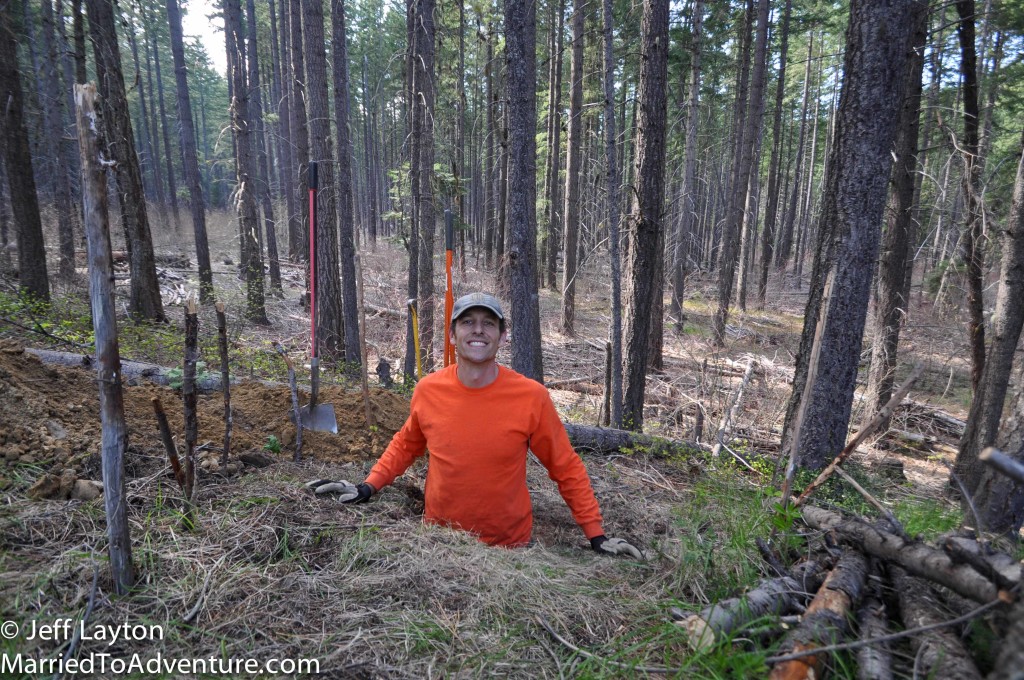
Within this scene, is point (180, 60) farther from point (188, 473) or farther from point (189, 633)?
point (189, 633)

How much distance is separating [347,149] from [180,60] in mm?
7559

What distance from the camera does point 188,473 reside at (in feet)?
8.75

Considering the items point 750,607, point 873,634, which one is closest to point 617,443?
point 750,607

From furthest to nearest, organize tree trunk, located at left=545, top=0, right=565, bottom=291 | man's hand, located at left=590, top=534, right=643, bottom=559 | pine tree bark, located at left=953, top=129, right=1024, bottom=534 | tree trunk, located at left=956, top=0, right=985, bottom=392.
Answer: tree trunk, located at left=545, top=0, right=565, bottom=291, tree trunk, located at left=956, top=0, right=985, bottom=392, pine tree bark, located at left=953, top=129, right=1024, bottom=534, man's hand, located at left=590, top=534, right=643, bottom=559

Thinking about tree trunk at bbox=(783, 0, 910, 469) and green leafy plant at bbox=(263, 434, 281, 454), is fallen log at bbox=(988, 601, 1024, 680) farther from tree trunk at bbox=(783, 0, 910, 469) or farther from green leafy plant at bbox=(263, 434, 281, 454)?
green leafy plant at bbox=(263, 434, 281, 454)

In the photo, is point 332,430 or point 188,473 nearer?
point 188,473

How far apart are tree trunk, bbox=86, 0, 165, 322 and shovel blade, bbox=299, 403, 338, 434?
5.97m

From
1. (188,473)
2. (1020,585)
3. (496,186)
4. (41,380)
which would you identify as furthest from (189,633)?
(496,186)

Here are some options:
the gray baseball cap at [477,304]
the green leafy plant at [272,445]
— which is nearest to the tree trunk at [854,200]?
the gray baseball cap at [477,304]

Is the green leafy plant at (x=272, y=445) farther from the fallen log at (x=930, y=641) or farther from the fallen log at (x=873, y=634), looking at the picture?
the fallen log at (x=930, y=641)

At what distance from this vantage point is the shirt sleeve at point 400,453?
3229 mm

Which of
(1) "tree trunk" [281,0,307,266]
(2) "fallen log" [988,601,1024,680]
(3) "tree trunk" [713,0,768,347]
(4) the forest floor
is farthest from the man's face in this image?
(3) "tree trunk" [713,0,768,347]

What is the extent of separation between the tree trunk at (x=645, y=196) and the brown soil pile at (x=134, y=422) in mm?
3392

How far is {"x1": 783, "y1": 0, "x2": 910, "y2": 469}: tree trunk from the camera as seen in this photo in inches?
158
